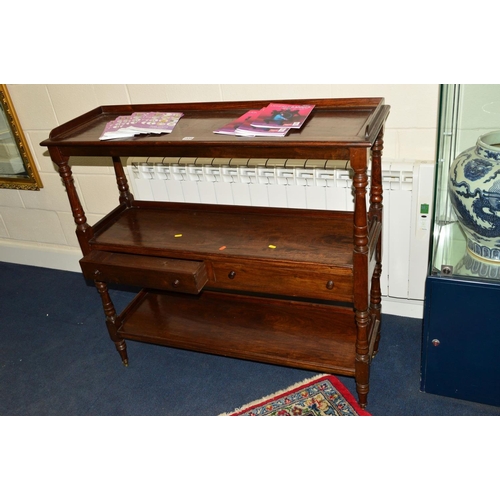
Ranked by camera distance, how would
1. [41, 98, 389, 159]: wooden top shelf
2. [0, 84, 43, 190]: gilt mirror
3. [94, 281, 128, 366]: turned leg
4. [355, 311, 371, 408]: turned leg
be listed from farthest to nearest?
[0, 84, 43, 190]: gilt mirror → [94, 281, 128, 366]: turned leg → [355, 311, 371, 408]: turned leg → [41, 98, 389, 159]: wooden top shelf

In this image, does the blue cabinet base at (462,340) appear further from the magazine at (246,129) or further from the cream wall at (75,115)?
the magazine at (246,129)

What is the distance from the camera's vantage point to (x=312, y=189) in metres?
2.35

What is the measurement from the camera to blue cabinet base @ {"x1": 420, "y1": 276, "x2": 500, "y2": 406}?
6.00 ft

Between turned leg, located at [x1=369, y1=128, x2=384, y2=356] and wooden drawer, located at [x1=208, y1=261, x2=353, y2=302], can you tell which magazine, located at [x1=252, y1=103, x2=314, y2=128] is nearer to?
turned leg, located at [x1=369, y1=128, x2=384, y2=356]

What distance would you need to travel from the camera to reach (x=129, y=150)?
76.8 inches

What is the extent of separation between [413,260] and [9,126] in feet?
7.63

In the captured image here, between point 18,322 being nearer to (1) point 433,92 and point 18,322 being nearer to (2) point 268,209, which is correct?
(2) point 268,209

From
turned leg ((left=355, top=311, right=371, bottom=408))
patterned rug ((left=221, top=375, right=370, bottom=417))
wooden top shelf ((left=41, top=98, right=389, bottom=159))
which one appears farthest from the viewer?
patterned rug ((left=221, top=375, right=370, bottom=417))

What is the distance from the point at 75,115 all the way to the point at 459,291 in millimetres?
2065

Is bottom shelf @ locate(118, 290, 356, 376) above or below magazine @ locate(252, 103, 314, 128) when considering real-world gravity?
below

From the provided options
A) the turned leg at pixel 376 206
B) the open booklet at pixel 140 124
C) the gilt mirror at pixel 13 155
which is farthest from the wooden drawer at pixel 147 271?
the gilt mirror at pixel 13 155

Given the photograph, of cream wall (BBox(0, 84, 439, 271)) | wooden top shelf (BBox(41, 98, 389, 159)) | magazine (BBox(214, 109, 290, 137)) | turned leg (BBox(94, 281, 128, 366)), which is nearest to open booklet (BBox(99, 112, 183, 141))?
wooden top shelf (BBox(41, 98, 389, 159))

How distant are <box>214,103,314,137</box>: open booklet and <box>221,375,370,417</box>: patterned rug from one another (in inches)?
44.2

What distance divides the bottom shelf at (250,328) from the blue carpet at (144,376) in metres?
0.19
